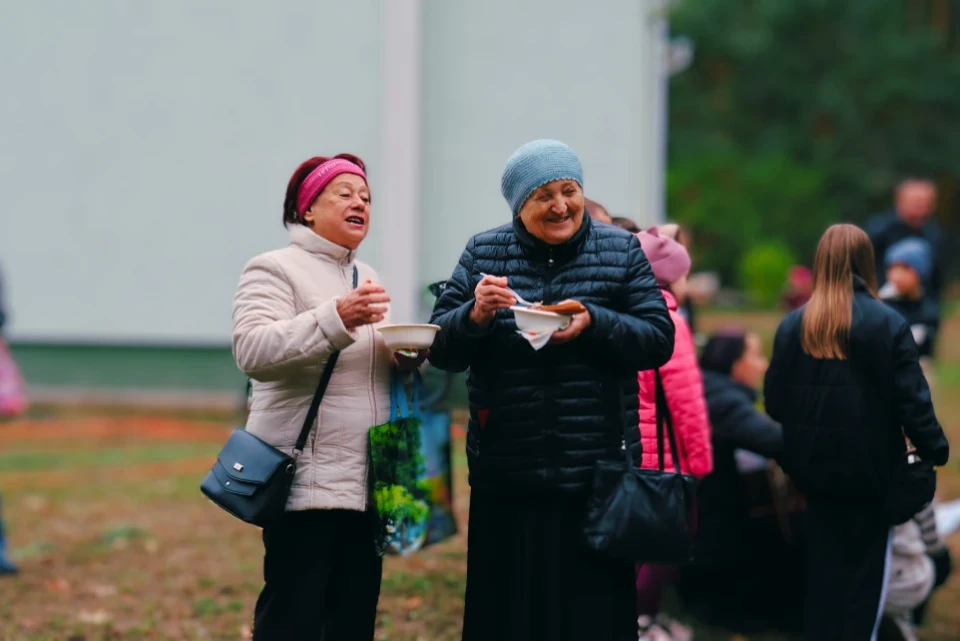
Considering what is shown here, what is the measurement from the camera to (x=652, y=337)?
342 centimetres

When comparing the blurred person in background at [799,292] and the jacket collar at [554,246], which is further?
the blurred person in background at [799,292]

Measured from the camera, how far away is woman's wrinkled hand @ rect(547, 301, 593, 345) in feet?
10.7

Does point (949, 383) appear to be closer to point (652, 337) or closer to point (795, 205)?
point (652, 337)

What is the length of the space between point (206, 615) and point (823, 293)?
329cm

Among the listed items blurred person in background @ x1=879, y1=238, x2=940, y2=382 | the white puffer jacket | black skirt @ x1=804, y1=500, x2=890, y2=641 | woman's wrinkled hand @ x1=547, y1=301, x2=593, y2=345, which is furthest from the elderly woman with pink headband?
blurred person in background @ x1=879, y1=238, x2=940, y2=382

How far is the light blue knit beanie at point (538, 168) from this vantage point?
3.41 m

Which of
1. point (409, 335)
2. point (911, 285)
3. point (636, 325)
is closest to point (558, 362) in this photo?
point (636, 325)

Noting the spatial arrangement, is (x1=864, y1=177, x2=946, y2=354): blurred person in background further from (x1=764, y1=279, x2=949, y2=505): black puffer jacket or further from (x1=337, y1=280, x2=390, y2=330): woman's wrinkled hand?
(x1=337, y1=280, x2=390, y2=330): woman's wrinkled hand

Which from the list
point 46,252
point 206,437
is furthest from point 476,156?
point 46,252

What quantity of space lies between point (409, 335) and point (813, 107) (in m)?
36.2

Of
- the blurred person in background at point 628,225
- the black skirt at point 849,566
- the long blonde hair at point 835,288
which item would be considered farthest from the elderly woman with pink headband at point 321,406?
the black skirt at point 849,566

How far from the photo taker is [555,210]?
134 inches

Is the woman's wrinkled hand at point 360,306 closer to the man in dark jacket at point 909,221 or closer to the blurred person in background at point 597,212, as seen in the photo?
the blurred person in background at point 597,212

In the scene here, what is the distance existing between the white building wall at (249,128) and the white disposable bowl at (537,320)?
25.8ft
